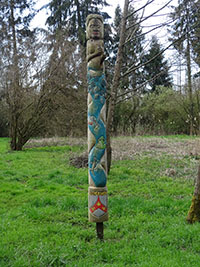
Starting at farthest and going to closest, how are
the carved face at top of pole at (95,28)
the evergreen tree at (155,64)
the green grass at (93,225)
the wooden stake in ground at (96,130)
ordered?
the evergreen tree at (155,64)
the carved face at top of pole at (95,28)
the wooden stake in ground at (96,130)
the green grass at (93,225)

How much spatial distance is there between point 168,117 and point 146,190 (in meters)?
18.5

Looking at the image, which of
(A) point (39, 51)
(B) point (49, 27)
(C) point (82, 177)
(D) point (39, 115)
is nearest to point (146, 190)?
(C) point (82, 177)

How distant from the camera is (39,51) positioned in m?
14.4

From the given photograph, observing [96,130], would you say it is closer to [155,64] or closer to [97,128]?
[97,128]

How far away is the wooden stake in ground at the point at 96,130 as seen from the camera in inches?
151

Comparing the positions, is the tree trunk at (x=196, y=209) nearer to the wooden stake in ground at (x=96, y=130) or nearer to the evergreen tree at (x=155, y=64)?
the wooden stake in ground at (x=96, y=130)

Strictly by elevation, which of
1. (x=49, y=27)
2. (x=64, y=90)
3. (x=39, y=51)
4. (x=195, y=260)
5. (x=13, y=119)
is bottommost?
(x=195, y=260)

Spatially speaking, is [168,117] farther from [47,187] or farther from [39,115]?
[47,187]

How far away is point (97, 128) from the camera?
3.91 m

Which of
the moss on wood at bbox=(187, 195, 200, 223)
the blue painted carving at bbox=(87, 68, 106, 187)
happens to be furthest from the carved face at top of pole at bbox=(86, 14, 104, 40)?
the moss on wood at bbox=(187, 195, 200, 223)

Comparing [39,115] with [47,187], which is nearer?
[47,187]

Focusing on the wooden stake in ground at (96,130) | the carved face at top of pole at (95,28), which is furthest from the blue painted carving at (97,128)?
the carved face at top of pole at (95,28)

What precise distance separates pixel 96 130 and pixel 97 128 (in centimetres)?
3

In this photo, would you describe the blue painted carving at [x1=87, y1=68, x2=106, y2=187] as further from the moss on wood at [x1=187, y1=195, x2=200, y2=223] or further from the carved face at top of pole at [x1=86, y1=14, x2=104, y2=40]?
the moss on wood at [x1=187, y1=195, x2=200, y2=223]
